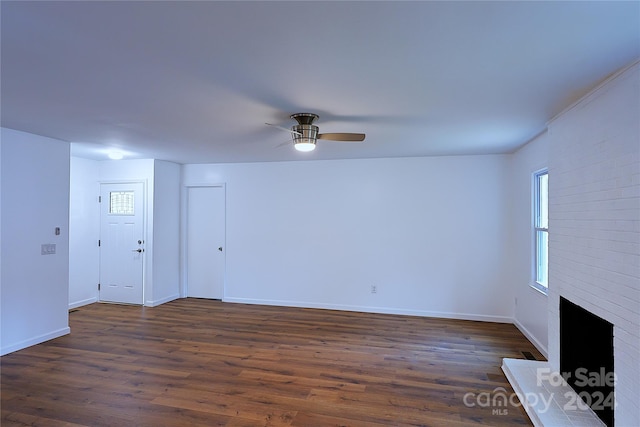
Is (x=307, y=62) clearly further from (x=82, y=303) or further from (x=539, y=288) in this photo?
(x=82, y=303)

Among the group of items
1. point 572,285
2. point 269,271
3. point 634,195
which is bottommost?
point 269,271

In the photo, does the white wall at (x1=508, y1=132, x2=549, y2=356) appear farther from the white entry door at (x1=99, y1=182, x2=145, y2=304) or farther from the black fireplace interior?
the white entry door at (x1=99, y1=182, x2=145, y2=304)

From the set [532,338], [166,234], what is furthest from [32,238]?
[532,338]

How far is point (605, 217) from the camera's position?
7.34 ft

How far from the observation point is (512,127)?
11.2 feet

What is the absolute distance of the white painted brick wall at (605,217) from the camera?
6.42 feet

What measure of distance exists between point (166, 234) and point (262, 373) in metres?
3.55

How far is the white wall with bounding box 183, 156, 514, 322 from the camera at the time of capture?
194 inches

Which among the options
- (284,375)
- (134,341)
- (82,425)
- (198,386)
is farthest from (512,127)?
(134,341)

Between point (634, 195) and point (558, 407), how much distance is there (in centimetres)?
160

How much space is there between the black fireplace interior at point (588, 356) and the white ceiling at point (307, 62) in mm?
1683

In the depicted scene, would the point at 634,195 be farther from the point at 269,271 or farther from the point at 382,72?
the point at 269,271

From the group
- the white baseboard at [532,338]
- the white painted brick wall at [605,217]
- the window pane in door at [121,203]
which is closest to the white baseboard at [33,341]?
the window pane in door at [121,203]

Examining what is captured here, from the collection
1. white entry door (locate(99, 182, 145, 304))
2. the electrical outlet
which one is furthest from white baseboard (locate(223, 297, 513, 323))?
the electrical outlet
